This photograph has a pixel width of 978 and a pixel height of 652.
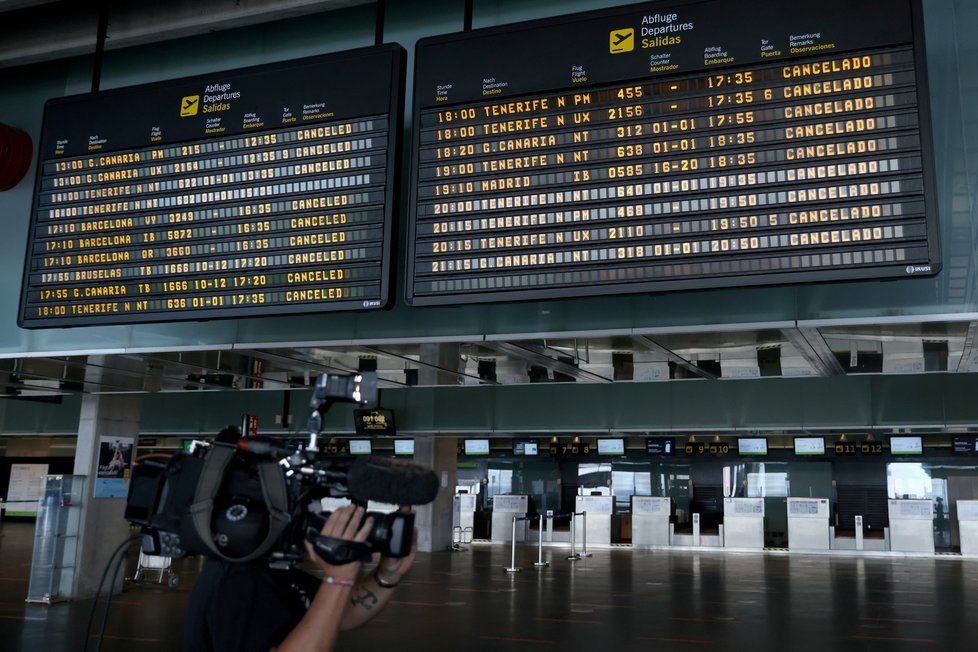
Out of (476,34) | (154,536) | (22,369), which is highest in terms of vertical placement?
(476,34)

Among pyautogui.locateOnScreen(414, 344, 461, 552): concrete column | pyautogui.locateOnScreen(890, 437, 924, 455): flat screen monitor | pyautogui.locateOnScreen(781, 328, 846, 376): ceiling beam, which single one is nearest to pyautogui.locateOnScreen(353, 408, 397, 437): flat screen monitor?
pyautogui.locateOnScreen(414, 344, 461, 552): concrete column

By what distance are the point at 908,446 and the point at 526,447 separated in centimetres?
879

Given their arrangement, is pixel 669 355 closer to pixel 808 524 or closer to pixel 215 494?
pixel 215 494

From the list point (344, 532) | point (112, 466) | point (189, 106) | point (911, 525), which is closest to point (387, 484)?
point (344, 532)

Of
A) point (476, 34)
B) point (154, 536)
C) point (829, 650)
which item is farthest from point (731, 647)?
point (154, 536)

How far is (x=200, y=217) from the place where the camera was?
6074 mm

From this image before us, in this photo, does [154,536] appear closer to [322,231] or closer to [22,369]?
[322,231]

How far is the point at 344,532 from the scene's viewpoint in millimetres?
2010

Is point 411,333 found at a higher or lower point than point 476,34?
lower

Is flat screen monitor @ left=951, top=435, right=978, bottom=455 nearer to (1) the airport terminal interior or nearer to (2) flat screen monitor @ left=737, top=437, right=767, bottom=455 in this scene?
(2) flat screen monitor @ left=737, top=437, right=767, bottom=455

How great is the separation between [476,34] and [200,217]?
7.39ft

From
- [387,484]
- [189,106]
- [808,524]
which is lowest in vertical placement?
[808,524]

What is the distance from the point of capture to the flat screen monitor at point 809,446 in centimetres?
1939

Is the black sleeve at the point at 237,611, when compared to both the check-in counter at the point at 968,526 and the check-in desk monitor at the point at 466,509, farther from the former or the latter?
the check-in desk monitor at the point at 466,509
